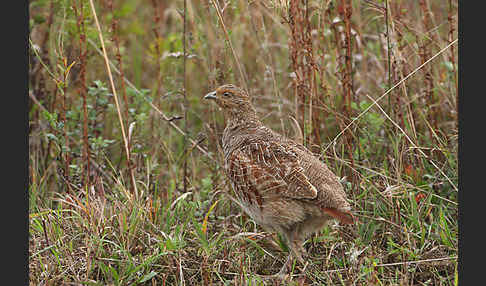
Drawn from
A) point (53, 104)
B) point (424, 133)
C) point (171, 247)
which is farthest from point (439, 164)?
point (53, 104)

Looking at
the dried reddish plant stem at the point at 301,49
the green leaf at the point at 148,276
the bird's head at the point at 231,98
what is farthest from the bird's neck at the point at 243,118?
the green leaf at the point at 148,276

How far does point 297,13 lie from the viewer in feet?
14.1

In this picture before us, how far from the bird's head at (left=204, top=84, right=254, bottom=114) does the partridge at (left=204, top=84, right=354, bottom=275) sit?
0.31 m

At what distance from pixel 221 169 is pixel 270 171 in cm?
114

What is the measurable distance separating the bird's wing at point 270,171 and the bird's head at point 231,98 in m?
0.39

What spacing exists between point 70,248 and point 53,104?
1793 mm

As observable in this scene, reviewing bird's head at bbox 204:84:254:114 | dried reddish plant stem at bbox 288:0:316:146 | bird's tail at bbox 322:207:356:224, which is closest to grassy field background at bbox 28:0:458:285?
dried reddish plant stem at bbox 288:0:316:146

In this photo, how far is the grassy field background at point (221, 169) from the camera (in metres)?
3.70

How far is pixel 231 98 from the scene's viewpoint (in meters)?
4.32

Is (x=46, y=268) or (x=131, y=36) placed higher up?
(x=131, y=36)

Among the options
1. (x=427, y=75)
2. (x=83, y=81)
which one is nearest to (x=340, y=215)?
(x=427, y=75)

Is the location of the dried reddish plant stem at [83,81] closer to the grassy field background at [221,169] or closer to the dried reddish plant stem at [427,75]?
the grassy field background at [221,169]

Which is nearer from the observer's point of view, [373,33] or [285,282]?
[285,282]

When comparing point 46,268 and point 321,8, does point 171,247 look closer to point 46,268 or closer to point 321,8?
point 46,268
